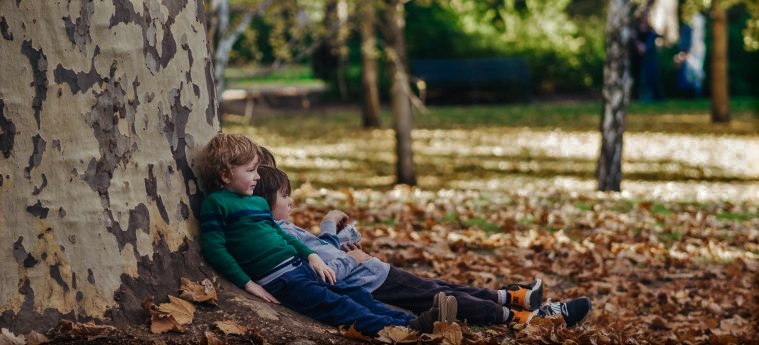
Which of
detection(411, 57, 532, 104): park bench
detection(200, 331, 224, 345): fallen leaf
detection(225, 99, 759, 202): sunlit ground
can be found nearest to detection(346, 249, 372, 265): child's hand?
detection(200, 331, 224, 345): fallen leaf

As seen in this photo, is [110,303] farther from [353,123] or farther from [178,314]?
[353,123]

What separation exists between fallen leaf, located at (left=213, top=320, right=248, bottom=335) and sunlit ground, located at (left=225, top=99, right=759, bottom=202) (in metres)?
7.68

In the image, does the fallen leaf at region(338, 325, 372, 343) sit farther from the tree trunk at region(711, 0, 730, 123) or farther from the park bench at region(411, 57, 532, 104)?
the park bench at region(411, 57, 532, 104)

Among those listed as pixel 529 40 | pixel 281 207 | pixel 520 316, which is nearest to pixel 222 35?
pixel 281 207

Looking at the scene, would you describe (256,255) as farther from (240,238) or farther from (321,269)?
(321,269)

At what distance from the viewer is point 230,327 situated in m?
4.23

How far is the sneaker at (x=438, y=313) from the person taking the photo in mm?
4453

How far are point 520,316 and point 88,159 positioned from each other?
2.19m

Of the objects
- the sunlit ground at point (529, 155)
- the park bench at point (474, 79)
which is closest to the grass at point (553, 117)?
the sunlit ground at point (529, 155)

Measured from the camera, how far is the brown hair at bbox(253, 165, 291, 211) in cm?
497

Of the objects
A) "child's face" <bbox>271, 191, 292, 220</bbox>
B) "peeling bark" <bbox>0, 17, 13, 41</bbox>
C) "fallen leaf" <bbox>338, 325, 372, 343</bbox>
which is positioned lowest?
"fallen leaf" <bbox>338, 325, 372, 343</bbox>

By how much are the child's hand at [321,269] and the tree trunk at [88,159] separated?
1.92ft

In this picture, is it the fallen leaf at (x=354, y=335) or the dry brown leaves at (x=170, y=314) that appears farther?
the fallen leaf at (x=354, y=335)

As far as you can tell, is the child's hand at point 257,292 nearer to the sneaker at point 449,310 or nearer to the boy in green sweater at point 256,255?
the boy in green sweater at point 256,255
